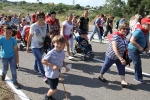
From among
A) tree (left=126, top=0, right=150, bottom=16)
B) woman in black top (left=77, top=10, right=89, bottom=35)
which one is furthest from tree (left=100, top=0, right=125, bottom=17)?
woman in black top (left=77, top=10, right=89, bottom=35)

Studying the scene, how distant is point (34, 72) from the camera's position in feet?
20.5

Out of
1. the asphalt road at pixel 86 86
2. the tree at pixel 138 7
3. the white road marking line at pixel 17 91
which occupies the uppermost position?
the tree at pixel 138 7

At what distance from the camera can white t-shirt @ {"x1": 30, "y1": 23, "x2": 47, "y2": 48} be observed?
17.5 ft

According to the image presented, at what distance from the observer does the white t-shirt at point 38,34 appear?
5.33m

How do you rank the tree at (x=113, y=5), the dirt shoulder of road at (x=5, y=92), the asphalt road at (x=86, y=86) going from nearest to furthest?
1. the dirt shoulder of road at (x=5, y=92)
2. the asphalt road at (x=86, y=86)
3. the tree at (x=113, y=5)

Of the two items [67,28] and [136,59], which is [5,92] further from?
[67,28]

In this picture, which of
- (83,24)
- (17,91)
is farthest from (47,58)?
(83,24)

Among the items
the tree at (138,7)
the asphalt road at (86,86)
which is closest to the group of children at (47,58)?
the asphalt road at (86,86)

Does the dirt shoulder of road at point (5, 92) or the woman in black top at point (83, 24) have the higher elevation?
the woman in black top at point (83, 24)

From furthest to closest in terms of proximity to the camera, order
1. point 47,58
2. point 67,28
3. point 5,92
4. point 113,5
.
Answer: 1. point 113,5
2. point 67,28
3. point 5,92
4. point 47,58

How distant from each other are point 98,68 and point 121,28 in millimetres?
2215

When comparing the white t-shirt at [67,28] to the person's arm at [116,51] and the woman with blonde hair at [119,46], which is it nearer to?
the woman with blonde hair at [119,46]

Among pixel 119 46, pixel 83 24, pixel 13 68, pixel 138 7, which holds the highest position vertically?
pixel 138 7

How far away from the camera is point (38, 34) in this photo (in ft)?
17.6
